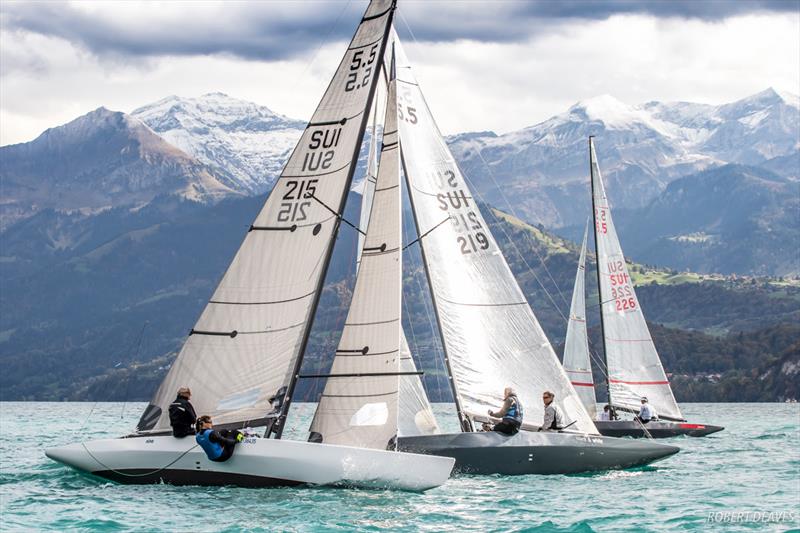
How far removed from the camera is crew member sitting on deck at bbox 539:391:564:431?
3241cm

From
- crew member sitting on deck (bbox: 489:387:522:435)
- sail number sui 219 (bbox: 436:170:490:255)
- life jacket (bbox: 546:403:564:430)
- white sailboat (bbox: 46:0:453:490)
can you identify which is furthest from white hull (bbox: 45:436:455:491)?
sail number sui 219 (bbox: 436:170:490:255)

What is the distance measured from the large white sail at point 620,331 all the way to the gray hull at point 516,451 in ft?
85.9

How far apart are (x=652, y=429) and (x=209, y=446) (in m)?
36.3

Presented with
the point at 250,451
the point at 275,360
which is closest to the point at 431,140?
the point at 275,360

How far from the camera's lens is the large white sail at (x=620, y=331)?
194 feet

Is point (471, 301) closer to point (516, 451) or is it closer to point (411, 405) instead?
point (411, 405)

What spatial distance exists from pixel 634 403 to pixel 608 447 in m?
26.9

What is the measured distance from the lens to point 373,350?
1163 inches

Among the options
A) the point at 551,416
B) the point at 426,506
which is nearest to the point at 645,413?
the point at 551,416

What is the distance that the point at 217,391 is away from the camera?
29.1 metres

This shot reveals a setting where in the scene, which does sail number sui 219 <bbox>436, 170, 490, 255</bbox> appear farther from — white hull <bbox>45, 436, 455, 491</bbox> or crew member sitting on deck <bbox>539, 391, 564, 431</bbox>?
white hull <bbox>45, 436, 455, 491</bbox>

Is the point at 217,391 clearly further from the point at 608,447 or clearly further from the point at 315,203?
the point at 608,447

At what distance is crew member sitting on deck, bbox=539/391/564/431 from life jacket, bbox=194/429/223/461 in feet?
32.4

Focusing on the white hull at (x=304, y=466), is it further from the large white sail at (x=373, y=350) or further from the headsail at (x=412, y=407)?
the headsail at (x=412, y=407)
